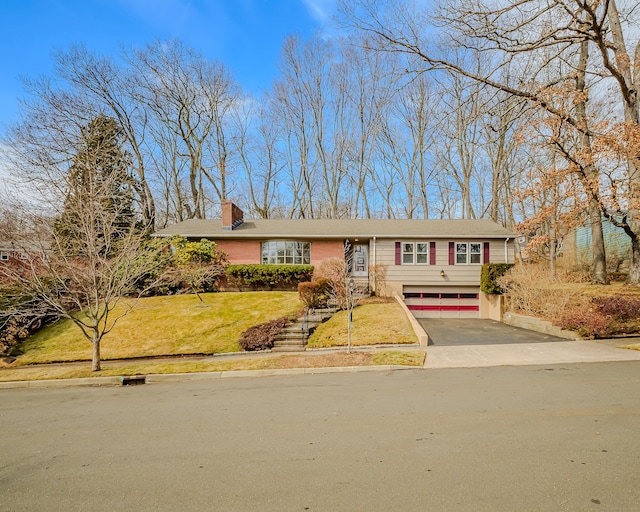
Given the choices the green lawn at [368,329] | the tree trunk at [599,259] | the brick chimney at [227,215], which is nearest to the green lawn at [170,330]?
the green lawn at [368,329]

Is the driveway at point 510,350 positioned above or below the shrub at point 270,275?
below

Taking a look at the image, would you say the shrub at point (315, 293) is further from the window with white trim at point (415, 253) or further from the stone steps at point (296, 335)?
the window with white trim at point (415, 253)

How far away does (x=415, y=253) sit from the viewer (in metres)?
20.9

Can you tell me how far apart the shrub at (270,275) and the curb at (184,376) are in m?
10.8

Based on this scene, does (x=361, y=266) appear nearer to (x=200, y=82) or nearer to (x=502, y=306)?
(x=502, y=306)

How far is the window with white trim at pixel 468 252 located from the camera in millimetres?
20641

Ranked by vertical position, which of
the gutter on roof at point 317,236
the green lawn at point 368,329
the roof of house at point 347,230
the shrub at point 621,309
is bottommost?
the green lawn at point 368,329

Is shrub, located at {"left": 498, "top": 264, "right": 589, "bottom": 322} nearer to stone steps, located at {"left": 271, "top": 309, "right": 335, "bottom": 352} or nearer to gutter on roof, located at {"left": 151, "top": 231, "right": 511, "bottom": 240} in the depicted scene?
gutter on roof, located at {"left": 151, "top": 231, "right": 511, "bottom": 240}

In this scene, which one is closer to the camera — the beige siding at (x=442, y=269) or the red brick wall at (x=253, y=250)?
the beige siding at (x=442, y=269)

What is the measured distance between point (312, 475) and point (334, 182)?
107ft

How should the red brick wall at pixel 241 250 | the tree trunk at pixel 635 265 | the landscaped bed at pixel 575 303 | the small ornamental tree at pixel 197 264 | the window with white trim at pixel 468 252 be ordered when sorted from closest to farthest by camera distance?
1. the landscaped bed at pixel 575 303
2. the tree trunk at pixel 635 265
3. the small ornamental tree at pixel 197 264
4. the window with white trim at pixel 468 252
5. the red brick wall at pixel 241 250

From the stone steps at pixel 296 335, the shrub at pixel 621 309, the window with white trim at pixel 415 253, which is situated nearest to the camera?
the shrub at pixel 621 309

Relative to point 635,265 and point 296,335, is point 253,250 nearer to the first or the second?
point 296,335

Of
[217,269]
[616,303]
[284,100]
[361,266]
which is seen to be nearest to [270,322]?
[217,269]
